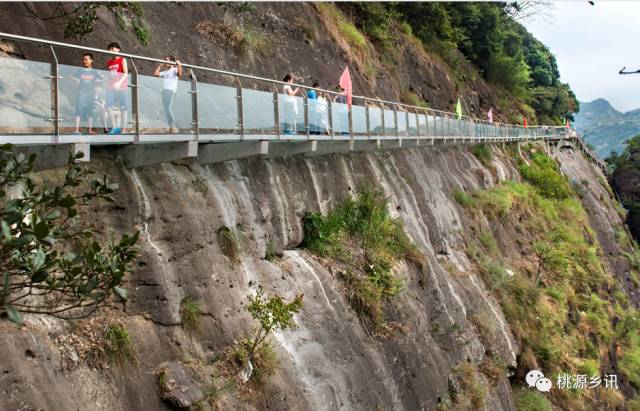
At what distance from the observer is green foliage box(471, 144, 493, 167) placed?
29.5 meters

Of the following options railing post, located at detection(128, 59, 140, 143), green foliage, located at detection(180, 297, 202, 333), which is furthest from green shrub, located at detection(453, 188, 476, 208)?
railing post, located at detection(128, 59, 140, 143)

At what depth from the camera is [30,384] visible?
550 centimetres

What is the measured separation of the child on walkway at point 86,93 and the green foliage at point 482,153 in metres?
24.3

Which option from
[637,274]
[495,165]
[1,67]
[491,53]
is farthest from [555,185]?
[1,67]

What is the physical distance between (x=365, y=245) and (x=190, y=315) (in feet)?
17.4

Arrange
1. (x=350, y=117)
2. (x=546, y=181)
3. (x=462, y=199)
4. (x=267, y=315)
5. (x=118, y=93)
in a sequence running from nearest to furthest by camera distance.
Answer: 1. (x=118, y=93)
2. (x=267, y=315)
3. (x=350, y=117)
4. (x=462, y=199)
5. (x=546, y=181)

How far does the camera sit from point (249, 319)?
8641 mm

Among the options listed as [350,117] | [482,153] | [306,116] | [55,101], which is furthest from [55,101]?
[482,153]

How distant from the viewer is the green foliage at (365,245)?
11.2 m

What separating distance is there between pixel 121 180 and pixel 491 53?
1576 inches

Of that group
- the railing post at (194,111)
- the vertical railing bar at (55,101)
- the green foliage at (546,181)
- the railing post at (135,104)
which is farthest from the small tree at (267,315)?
the green foliage at (546,181)

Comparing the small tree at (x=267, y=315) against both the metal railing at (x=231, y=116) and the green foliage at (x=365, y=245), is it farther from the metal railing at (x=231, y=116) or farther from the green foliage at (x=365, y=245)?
the green foliage at (x=365, y=245)

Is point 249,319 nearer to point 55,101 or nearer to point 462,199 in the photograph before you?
point 55,101

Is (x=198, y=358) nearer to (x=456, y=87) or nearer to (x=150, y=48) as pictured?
(x=150, y=48)
